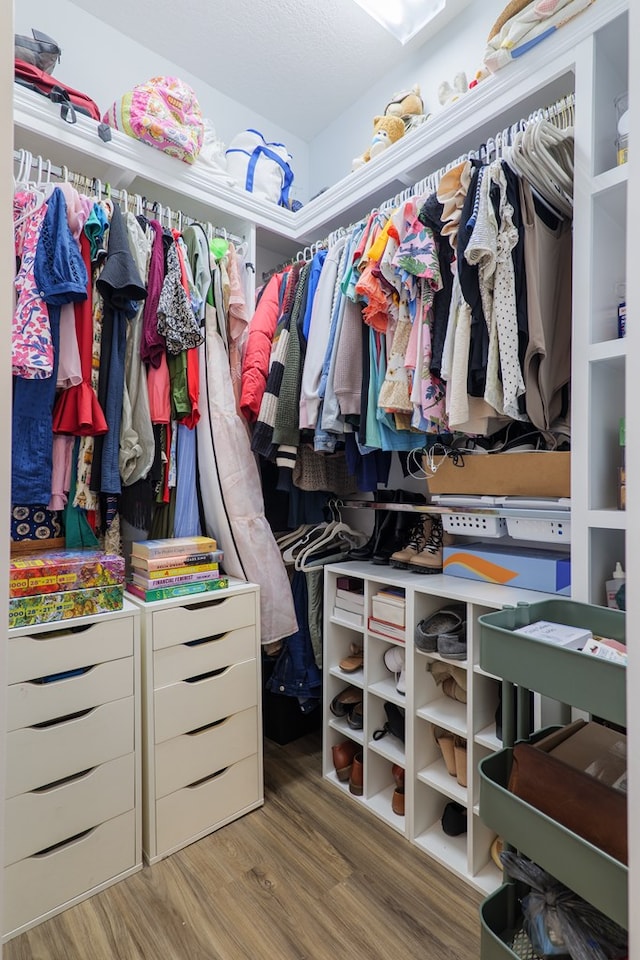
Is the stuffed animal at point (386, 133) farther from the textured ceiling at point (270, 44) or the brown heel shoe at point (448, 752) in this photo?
the brown heel shoe at point (448, 752)

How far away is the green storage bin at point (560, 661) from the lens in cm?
81

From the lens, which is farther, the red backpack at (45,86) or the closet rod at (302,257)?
the closet rod at (302,257)

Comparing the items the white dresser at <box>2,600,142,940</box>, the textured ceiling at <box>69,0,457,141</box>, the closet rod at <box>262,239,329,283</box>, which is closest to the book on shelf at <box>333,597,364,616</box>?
the white dresser at <box>2,600,142,940</box>

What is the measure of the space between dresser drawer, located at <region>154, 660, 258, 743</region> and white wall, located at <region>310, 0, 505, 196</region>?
7.40ft

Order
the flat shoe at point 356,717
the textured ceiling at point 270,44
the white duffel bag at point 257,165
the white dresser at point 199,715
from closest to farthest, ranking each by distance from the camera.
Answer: the white dresser at point 199,715
the flat shoe at point 356,717
the textured ceiling at point 270,44
the white duffel bag at point 257,165

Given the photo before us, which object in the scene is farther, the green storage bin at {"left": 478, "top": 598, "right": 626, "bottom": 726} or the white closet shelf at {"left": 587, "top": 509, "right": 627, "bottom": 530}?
the white closet shelf at {"left": 587, "top": 509, "right": 627, "bottom": 530}

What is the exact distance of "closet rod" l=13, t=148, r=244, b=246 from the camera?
1597 millimetres

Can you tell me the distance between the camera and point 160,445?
5.78 feet

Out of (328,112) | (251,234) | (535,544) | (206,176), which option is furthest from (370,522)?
(328,112)

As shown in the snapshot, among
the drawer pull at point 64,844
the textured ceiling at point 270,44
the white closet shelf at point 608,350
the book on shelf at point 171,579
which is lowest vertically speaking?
the drawer pull at point 64,844

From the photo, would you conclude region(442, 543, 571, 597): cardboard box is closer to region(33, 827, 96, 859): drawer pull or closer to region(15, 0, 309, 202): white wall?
region(33, 827, 96, 859): drawer pull

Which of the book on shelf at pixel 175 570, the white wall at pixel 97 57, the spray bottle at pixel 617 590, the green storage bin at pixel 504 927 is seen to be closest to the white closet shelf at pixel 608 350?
the spray bottle at pixel 617 590

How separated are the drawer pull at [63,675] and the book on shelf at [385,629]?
865 mm

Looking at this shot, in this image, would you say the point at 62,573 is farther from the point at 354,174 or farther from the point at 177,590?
the point at 354,174
